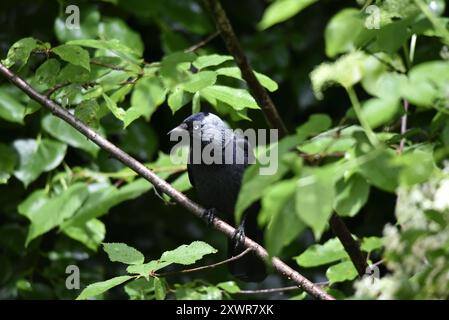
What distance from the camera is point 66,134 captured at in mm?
3654

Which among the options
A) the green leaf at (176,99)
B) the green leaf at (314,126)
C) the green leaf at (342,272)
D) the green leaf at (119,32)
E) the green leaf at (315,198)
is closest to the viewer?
the green leaf at (315,198)

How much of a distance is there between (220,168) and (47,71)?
1287mm

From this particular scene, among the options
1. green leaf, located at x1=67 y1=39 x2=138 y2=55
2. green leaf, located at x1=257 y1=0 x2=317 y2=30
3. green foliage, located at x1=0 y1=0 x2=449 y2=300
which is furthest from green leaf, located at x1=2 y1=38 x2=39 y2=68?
green leaf, located at x1=257 y1=0 x2=317 y2=30

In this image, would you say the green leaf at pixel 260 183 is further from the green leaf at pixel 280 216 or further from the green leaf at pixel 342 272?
the green leaf at pixel 342 272

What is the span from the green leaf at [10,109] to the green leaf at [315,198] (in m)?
2.52

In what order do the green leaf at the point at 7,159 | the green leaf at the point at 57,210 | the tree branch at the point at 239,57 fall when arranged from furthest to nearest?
the green leaf at the point at 7,159 < the green leaf at the point at 57,210 < the tree branch at the point at 239,57

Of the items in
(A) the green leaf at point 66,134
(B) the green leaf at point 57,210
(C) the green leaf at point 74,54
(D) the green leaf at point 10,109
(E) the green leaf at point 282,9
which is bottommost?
(B) the green leaf at point 57,210

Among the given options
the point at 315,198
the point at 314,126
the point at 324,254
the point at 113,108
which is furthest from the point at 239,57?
the point at 324,254

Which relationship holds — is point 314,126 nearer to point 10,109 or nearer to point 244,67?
point 244,67

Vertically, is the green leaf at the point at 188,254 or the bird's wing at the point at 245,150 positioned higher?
the green leaf at the point at 188,254

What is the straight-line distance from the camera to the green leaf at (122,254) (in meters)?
2.04

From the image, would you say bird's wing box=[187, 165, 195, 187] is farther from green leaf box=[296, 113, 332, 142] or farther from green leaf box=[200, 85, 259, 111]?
green leaf box=[296, 113, 332, 142]

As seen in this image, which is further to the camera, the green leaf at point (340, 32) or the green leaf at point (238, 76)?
the green leaf at point (238, 76)

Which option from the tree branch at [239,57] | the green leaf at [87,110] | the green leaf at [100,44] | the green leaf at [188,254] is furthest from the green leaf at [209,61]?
the tree branch at [239,57]
